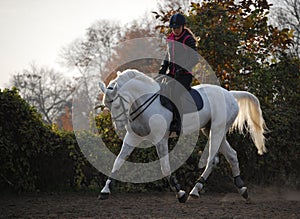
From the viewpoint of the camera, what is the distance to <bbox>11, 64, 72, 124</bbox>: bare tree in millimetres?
37688

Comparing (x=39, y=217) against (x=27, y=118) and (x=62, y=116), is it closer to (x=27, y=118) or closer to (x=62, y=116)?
(x=27, y=118)

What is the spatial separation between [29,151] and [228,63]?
198 inches

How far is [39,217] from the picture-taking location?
19.9 ft

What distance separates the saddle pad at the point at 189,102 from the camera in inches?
271

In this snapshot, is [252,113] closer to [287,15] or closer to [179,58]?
[179,58]

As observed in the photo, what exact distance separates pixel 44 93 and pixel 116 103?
33496 millimetres

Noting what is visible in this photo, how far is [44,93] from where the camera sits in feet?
127

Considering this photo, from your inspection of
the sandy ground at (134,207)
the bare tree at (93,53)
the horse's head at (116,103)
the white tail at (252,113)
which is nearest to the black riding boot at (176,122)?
the horse's head at (116,103)

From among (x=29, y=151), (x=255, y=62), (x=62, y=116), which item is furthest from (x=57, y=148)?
(x=62, y=116)

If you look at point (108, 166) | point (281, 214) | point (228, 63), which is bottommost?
point (281, 214)

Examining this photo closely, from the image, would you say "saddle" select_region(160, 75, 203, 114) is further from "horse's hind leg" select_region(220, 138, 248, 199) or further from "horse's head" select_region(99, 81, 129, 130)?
"horse's hind leg" select_region(220, 138, 248, 199)

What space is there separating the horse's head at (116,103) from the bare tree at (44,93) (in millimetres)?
31252

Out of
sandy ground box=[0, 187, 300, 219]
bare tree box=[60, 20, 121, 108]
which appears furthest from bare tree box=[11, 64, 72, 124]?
sandy ground box=[0, 187, 300, 219]

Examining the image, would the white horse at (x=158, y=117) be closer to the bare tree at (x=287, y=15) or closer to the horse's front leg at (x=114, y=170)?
the horse's front leg at (x=114, y=170)
